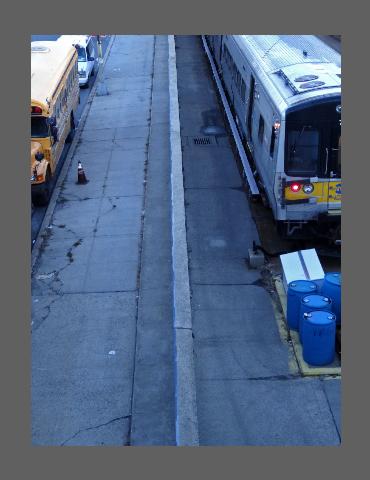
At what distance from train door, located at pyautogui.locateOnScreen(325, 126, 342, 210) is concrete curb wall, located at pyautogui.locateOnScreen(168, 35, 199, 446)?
9.20 ft

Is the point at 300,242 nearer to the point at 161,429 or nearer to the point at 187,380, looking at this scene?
the point at 187,380

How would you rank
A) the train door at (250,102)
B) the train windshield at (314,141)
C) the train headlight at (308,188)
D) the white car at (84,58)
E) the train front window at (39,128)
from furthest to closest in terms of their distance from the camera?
the white car at (84,58)
the train front window at (39,128)
the train door at (250,102)
the train headlight at (308,188)
the train windshield at (314,141)

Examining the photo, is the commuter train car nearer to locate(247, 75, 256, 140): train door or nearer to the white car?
locate(247, 75, 256, 140): train door

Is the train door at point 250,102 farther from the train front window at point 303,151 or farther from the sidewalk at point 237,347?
the train front window at point 303,151

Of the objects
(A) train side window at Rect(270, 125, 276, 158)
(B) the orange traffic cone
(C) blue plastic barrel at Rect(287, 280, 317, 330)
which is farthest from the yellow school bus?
(C) blue plastic barrel at Rect(287, 280, 317, 330)

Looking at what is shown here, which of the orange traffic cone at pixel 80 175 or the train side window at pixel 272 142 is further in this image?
the orange traffic cone at pixel 80 175

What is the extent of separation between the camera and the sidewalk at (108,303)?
351 inches

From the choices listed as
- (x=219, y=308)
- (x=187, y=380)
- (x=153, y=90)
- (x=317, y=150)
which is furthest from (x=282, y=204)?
(x=153, y=90)

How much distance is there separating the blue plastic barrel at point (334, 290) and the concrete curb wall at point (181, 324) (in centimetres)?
216

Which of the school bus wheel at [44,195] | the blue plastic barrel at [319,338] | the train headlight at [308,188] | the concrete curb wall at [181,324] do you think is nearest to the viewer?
the concrete curb wall at [181,324]

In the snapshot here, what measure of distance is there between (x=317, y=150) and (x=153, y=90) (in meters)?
14.4

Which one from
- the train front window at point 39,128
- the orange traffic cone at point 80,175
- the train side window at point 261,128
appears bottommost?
the orange traffic cone at point 80,175

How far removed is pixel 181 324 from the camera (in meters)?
10.5

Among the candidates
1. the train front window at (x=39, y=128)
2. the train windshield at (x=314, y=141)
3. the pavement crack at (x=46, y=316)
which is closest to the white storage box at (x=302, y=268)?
the train windshield at (x=314, y=141)
